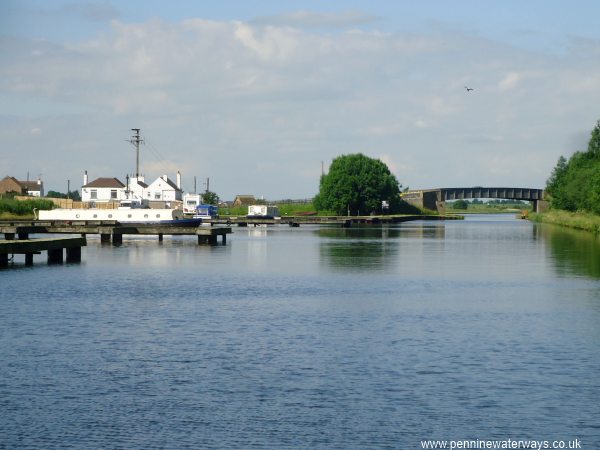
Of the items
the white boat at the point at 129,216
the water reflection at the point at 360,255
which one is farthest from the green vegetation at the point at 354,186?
the water reflection at the point at 360,255

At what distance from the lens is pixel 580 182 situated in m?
138

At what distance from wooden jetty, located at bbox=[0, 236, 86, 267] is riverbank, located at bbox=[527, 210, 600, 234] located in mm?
67738

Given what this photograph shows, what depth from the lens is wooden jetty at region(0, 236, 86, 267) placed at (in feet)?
183

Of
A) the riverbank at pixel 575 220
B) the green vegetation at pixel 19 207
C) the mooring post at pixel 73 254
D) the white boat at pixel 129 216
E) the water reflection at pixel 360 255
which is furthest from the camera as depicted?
the green vegetation at pixel 19 207

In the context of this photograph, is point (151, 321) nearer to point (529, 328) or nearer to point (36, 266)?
point (529, 328)

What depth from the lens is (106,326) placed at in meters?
31.3

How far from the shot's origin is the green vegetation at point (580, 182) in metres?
120

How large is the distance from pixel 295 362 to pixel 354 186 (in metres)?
155

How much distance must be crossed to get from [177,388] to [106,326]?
10.4 m

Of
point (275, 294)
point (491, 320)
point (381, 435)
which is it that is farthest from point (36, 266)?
point (381, 435)

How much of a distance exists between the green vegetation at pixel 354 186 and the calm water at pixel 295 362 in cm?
12717

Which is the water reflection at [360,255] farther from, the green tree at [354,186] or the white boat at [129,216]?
the green tree at [354,186]

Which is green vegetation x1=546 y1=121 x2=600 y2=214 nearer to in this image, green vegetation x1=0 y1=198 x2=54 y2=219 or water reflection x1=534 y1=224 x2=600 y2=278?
water reflection x1=534 y1=224 x2=600 y2=278

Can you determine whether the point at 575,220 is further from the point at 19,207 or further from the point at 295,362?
the point at 295,362
